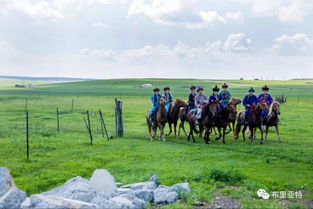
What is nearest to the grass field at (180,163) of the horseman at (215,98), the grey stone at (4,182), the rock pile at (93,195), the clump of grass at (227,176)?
the clump of grass at (227,176)

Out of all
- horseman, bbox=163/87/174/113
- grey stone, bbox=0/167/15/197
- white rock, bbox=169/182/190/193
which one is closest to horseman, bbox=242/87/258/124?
horseman, bbox=163/87/174/113

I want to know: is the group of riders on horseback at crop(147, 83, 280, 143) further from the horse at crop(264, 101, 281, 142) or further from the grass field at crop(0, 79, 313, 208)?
the grass field at crop(0, 79, 313, 208)

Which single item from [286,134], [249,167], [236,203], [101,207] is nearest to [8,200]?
[101,207]

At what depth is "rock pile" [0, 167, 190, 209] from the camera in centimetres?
756

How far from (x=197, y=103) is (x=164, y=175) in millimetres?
9025

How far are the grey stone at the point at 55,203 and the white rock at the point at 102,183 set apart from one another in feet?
4.94

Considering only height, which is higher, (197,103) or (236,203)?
(197,103)

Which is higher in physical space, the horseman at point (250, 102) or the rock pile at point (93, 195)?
the horseman at point (250, 102)

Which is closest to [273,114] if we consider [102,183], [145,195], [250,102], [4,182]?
[250,102]

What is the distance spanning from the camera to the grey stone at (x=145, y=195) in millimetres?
8922

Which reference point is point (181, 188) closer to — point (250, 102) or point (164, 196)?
point (164, 196)

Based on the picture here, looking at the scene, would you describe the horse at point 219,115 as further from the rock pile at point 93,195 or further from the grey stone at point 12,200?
the grey stone at point 12,200

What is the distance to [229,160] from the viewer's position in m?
13.8

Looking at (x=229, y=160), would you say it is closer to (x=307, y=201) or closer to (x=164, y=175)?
(x=164, y=175)
